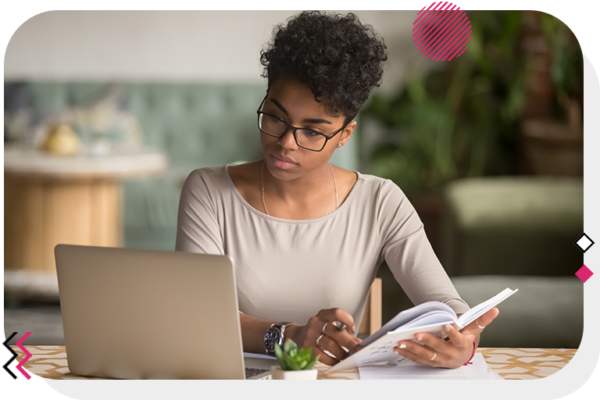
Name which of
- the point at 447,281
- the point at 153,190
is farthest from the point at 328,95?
the point at 153,190

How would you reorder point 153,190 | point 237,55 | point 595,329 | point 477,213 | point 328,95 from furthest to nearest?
1. point 237,55
2. point 153,190
3. point 477,213
4. point 328,95
5. point 595,329

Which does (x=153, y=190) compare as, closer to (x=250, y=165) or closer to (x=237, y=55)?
(x=237, y=55)

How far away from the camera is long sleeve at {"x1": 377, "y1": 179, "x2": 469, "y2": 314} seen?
1.23 metres

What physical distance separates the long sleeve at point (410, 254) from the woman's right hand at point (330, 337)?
26cm

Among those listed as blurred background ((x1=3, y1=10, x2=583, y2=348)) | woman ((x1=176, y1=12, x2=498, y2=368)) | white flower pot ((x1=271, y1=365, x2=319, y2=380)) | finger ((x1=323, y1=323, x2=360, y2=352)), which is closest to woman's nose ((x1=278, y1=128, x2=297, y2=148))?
woman ((x1=176, y1=12, x2=498, y2=368))

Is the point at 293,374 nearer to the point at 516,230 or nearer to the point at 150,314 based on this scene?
the point at 150,314

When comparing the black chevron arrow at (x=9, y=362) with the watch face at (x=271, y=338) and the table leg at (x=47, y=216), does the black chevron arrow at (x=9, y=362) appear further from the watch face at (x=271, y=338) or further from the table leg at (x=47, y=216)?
the table leg at (x=47, y=216)

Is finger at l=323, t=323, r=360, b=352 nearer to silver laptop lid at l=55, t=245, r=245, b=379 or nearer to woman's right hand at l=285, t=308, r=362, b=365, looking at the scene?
woman's right hand at l=285, t=308, r=362, b=365

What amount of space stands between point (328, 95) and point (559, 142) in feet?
10.3

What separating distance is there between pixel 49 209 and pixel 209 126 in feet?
3.74

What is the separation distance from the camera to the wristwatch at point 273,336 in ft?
3.59

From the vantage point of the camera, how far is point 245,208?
136cm

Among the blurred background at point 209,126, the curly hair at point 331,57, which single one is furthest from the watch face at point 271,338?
the blurred background at point 209,126

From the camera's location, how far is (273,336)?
1.10 m
